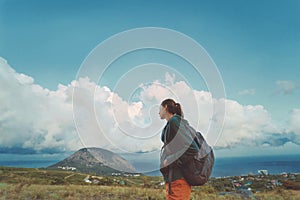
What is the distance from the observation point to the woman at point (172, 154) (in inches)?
105

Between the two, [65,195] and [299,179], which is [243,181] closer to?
[299,179]

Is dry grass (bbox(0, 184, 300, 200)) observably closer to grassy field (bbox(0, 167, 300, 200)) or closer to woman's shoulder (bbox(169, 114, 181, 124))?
grassy field (bbox(0, 167, 300, 200))

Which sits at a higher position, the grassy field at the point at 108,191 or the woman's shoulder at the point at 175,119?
the woman's shoulder at the point at 175,119

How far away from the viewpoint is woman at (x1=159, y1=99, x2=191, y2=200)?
8.72ft

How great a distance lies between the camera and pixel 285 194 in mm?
5766

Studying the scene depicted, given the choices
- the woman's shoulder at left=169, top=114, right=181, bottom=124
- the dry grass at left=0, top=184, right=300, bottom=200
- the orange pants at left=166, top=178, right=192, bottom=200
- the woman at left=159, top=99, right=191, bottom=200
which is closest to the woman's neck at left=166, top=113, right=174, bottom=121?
the woman at left=159, top=99, right=191, bottom=200

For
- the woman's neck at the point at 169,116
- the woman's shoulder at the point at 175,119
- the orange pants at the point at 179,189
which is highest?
the woman's neck at the point at 169,116

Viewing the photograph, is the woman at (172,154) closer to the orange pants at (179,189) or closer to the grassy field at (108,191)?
the orange pants at (179,189)

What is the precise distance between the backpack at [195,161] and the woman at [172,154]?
0.19 ft

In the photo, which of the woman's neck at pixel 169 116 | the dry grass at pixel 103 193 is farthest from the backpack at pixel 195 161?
the dry grass at pixel 103 193

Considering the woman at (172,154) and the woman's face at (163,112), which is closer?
the woman at (172,154)

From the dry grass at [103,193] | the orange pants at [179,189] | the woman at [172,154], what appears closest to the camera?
the woman at [172,154]

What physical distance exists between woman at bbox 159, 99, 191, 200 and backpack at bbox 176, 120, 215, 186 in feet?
0.19

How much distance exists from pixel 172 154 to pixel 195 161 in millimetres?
205
